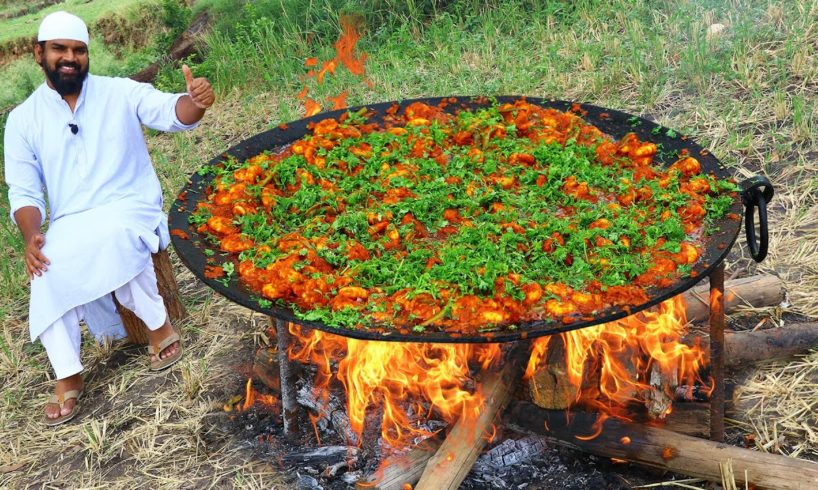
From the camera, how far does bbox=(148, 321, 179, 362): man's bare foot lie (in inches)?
188

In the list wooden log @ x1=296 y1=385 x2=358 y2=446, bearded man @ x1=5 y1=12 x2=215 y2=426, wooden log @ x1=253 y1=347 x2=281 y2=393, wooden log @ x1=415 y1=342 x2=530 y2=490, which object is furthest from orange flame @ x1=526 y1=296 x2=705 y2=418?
bearded man @ x1=5 y1=12 x2=215 y2=426

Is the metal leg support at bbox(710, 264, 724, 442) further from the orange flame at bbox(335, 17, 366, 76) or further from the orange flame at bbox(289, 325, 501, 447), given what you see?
the orange flame at bbox(335, 17, 366, 76)

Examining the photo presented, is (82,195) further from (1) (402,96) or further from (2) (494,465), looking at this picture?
(1) (402,96)

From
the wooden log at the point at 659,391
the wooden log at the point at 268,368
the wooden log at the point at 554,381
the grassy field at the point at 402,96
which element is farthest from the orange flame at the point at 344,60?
the wooden log at the point at 659,391

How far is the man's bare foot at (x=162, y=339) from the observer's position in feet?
15.6

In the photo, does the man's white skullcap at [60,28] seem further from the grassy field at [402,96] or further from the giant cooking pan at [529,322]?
the grassy field at [402,96]

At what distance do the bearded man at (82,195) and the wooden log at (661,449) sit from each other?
242 cm

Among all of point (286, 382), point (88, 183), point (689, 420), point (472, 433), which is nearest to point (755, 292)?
point (689, 420)

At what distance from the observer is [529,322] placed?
9.28 ft

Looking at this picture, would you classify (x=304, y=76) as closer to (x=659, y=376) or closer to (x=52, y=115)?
(x=52, y=115)

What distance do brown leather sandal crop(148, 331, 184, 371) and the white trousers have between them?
0.41ft

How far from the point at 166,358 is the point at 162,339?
4.8 inches

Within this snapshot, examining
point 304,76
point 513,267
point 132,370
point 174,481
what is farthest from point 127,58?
point 513,267

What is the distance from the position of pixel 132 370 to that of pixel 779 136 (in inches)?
190
